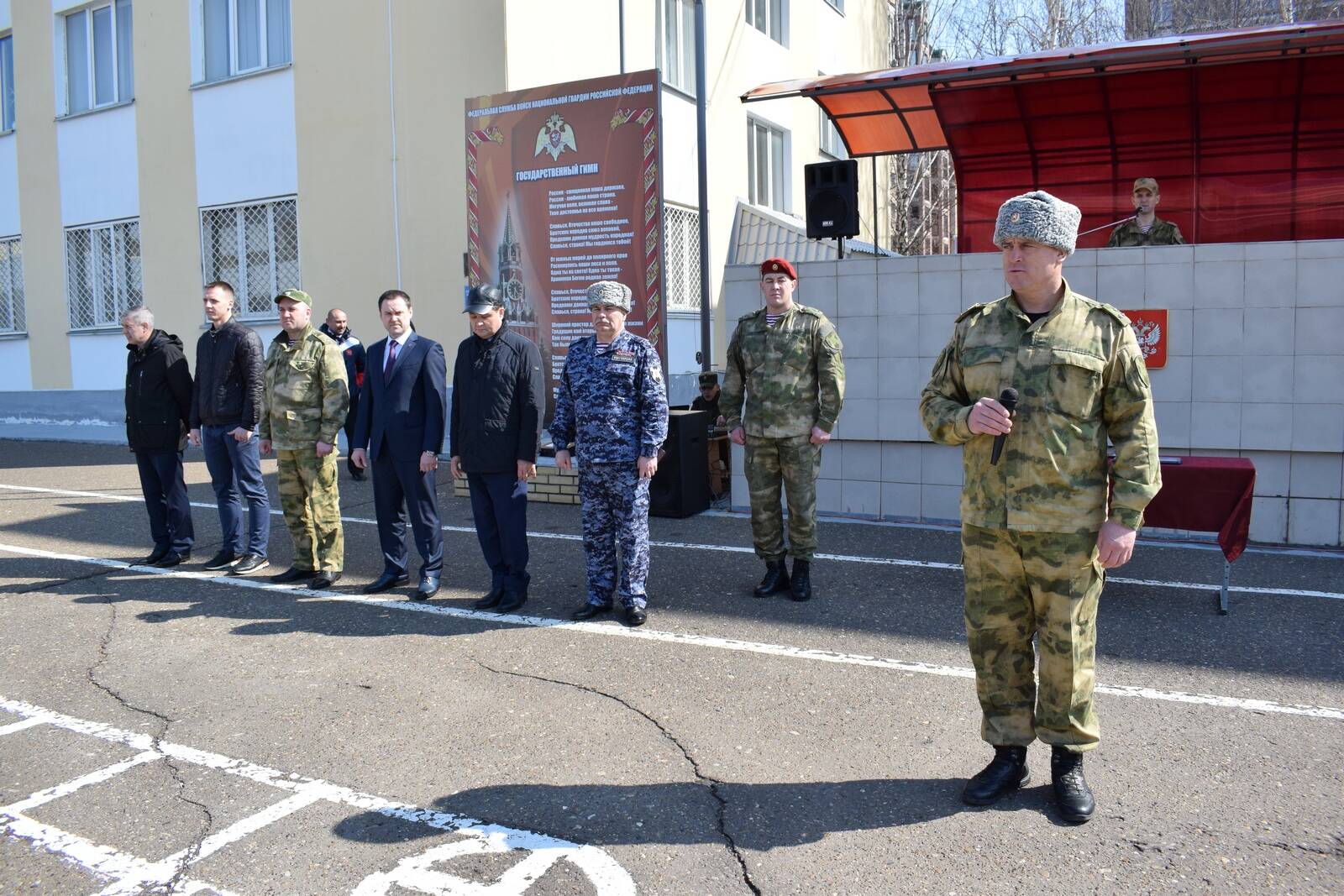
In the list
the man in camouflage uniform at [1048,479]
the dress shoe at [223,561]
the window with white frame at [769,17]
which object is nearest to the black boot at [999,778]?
the man in camouflage uniform at [1048,479]

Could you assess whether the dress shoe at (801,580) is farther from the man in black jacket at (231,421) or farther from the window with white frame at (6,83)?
the window with white frame at (6,83)

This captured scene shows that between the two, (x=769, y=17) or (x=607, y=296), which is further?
(x=769, y=17)

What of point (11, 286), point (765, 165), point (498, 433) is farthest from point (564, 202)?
point (11, 286)

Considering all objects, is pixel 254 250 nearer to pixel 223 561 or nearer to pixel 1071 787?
pixel 223 561

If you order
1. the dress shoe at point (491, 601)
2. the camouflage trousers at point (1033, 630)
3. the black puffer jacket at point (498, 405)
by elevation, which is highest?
the black puffer jacket at point (498, 405)

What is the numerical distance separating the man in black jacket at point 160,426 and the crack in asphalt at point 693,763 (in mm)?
3591

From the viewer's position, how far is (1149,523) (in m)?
6.23

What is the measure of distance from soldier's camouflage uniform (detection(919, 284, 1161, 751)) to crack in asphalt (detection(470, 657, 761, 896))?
982 millimetres

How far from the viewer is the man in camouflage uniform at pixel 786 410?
624 cm

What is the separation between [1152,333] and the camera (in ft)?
26.1

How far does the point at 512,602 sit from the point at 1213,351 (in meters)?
5.51

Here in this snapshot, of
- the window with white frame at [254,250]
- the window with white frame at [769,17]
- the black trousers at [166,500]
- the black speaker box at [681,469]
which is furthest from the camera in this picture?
the window with white frame at [769,17]

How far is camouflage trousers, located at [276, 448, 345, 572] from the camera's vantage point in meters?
6.91

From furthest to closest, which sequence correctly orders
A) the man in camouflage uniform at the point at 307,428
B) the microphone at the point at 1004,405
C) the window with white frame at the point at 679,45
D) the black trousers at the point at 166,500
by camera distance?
the window with white frame at the point at 679,45, the black trousers at the point at 166,500, the man in camouflage uniform at the point at 307,428, the microphone at the point at 1004,405
